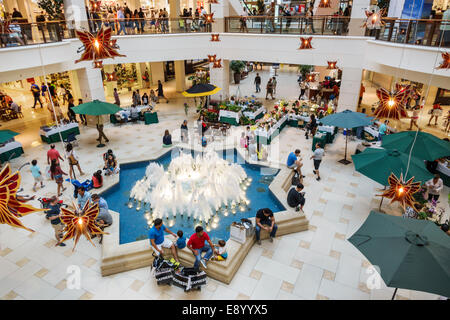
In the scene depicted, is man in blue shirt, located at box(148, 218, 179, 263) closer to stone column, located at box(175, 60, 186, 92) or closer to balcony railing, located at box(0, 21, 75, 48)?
balcony railing, located at box(0, 21, 75, 48)

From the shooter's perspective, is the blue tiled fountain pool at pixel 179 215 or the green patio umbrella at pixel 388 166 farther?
the blue tiled fountain pool at pixel 179 215

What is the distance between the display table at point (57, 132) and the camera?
13.9m

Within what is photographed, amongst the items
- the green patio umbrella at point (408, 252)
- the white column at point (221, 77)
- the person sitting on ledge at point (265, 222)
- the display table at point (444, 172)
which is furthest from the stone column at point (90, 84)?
the display table at point (444, 172)

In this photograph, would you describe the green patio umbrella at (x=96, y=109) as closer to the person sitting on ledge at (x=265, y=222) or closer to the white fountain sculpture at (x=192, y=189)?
the white fountain sculpture at (x=192, y=189)

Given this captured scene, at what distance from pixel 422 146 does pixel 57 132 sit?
1480 centimetres

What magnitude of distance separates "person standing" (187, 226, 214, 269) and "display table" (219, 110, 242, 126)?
977cm

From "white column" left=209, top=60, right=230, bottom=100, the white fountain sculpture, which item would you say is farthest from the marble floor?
"white column" left=209, top=60, right=230, bottom=100

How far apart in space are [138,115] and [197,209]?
31.2ft

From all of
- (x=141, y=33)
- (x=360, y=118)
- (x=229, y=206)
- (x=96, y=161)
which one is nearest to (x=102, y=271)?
(x=229, y=206)

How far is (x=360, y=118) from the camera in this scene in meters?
11.8

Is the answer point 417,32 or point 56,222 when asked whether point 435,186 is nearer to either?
point 417,32

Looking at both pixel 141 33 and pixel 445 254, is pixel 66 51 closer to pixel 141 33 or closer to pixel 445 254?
pixel 141 33

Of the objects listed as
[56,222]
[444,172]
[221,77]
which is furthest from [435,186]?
[221,77]

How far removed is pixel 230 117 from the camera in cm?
1616
